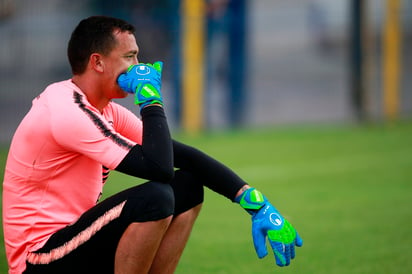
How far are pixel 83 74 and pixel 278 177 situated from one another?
520 cm

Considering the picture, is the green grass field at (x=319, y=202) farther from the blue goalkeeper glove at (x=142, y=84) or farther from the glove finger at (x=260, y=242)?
the blue goalkeeper glove at (x=142, y=84)

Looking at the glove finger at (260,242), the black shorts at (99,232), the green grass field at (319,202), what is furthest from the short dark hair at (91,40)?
the green grass field at (319,202)

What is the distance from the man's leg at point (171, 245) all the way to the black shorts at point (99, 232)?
0.29 metres

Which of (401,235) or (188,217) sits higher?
(188,217)

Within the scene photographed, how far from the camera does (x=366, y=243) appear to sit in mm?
5273

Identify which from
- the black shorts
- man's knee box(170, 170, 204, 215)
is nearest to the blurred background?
man's knee box(170, 170, 204, 215)

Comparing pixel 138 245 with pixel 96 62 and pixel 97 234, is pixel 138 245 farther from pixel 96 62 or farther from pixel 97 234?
pixel 96 62

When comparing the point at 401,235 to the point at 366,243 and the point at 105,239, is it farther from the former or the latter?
the point at 105,239

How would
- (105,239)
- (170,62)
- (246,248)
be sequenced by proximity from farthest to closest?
(170,62), (246,248), (105,239)

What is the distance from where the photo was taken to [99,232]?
3268 mm

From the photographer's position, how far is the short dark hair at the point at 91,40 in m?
3.51

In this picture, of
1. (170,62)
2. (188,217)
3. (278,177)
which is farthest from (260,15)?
(188,217)

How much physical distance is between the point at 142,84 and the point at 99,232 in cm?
72

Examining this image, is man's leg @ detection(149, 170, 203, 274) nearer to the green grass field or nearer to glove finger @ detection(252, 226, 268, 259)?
glove finger @ detection(252, 226, 268, 259)
